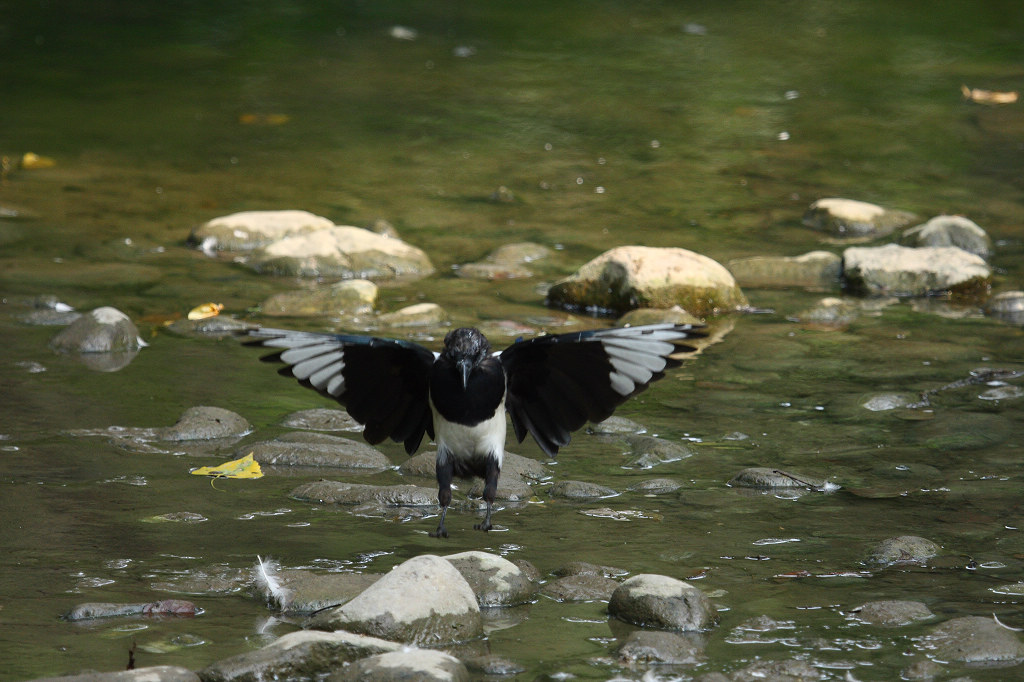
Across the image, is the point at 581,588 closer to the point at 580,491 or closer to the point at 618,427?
the point at 580,491

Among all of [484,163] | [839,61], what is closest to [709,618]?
[484,163]

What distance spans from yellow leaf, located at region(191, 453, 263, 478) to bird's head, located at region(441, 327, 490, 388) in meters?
1.17

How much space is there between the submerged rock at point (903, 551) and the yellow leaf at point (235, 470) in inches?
87.5

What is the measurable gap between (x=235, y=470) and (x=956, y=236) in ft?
17.3

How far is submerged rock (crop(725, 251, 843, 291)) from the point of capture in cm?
786

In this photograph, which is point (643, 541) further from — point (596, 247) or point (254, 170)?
point (254, 170)

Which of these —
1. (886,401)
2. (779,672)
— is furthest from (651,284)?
(779,672)

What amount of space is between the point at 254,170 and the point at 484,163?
73.1 inches

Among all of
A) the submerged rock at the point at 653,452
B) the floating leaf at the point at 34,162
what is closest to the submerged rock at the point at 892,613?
the submerged rock at the point at 653,452

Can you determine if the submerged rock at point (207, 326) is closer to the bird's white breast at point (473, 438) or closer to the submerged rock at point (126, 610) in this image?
the bird's white breast at point (473, 438)

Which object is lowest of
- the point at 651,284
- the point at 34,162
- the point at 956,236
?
the point at 651,284

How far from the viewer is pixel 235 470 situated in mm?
4832

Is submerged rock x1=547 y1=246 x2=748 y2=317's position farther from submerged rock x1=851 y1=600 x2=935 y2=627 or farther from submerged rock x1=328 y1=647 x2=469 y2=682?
submerged rock x1=328 y1=647 x2=469 y2=682

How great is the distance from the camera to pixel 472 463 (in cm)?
437
